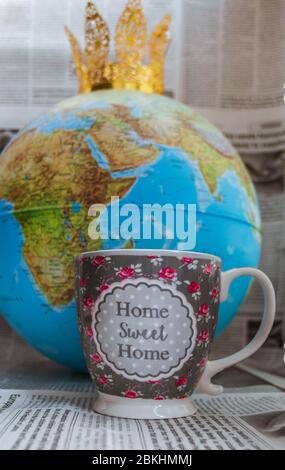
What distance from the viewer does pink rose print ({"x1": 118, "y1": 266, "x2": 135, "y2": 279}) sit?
1.38 feet

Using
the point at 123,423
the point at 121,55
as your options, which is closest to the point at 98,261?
the point at 123,423

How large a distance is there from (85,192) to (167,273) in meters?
0.17

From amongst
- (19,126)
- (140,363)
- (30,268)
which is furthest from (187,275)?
(19,126)

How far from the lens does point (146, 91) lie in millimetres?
673

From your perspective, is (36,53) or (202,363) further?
(36,53)

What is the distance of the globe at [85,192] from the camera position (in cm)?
56

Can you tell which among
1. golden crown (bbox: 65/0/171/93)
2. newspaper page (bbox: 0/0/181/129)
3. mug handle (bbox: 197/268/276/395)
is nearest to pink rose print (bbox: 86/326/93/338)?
mug handle (bbox: 197/268/276/395)

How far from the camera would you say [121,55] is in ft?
2.22

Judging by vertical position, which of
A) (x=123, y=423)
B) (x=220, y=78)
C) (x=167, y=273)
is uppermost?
(x=220, y=78)

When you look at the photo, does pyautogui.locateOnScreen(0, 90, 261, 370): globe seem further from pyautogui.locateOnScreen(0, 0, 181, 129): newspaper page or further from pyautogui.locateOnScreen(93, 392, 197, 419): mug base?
pyautogui.locateOnScreen(0, 0, 181, 129): newspaper page

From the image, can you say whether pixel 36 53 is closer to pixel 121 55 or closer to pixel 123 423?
pixel 121 55

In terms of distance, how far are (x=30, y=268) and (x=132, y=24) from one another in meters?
0.33

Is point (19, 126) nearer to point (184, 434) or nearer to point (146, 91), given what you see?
point (146, 91)

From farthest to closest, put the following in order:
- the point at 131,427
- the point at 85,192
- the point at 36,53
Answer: the point at 36,53 → the point at 85,192 → the point at 131,427
